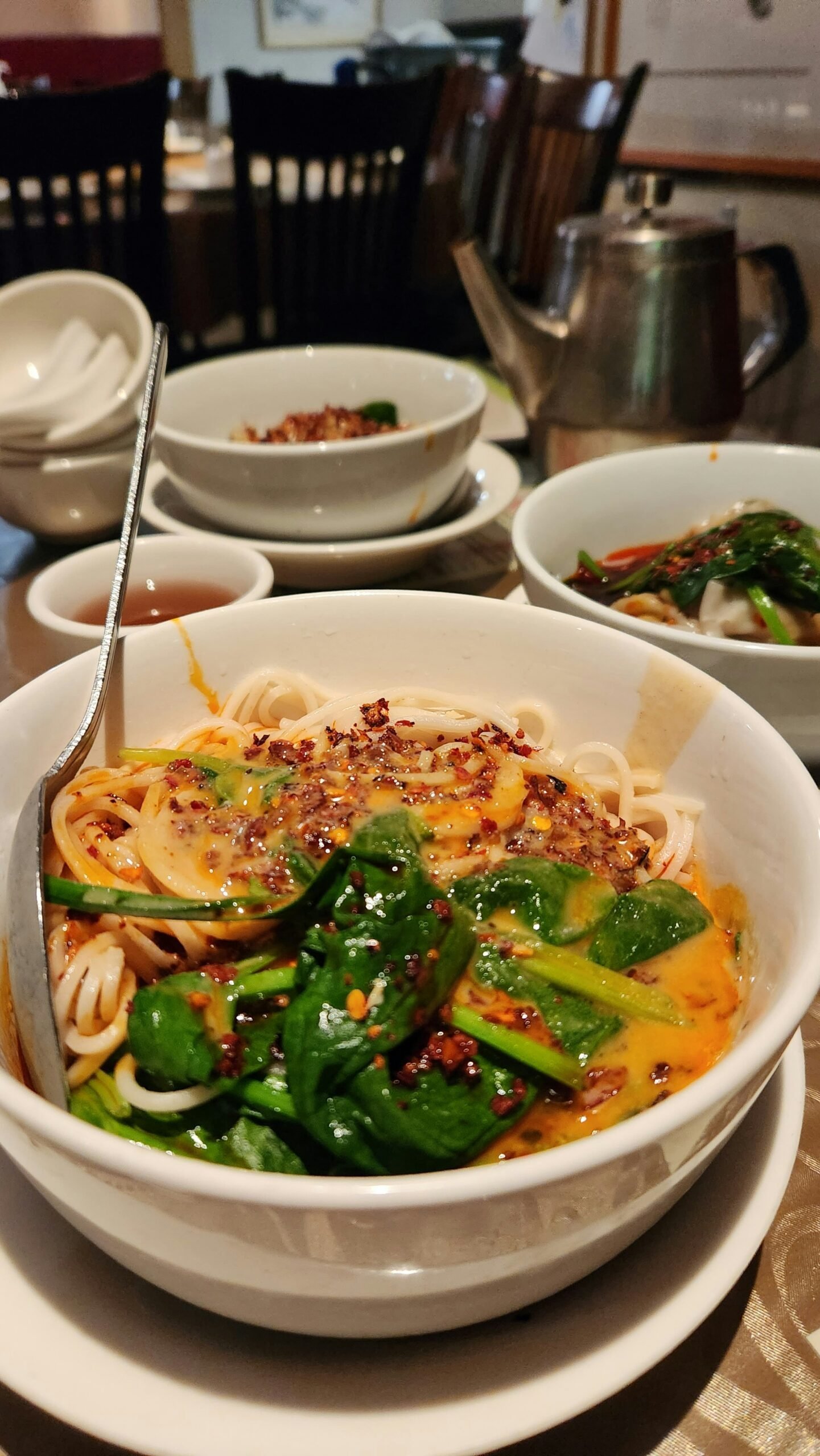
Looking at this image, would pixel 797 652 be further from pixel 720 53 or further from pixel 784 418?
pixel 720 53

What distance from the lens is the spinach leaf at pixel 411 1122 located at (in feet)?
2.21

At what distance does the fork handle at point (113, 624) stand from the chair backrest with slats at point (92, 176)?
2.34 m

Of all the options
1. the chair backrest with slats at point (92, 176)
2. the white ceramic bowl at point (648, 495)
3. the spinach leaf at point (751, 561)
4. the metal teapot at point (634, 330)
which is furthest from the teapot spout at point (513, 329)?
the chair backrest with slats at point (92, 176)

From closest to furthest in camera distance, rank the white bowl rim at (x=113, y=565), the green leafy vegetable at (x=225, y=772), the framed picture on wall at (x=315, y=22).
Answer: the green leafy vegetable at (x=225, y=772), the white bowl rim at (x=113, y=565), the framed picture on wall at (x=315, y=22)

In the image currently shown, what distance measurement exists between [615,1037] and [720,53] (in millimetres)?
3762

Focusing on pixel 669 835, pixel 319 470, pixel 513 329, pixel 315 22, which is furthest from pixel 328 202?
pixel 315 22

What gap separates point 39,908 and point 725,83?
12.6 ft

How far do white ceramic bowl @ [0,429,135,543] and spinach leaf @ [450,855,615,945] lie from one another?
128 cm

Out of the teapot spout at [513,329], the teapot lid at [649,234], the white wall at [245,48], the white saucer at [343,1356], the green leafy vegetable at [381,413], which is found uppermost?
the white wall at [245,48]

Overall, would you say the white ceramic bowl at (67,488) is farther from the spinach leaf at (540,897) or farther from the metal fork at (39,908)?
the spinach leaf at (540,897)

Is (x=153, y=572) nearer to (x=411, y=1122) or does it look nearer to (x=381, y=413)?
(x=381, y=413)

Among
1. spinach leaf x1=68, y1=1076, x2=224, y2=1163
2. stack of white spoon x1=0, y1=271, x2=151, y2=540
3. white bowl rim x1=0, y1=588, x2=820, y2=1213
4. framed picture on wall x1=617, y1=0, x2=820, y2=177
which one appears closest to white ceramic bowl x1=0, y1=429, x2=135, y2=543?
stack of white spoon x1=0, y1=271, x2=151, y2=540

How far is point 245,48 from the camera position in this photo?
30.1ft

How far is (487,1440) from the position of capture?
567 mm
